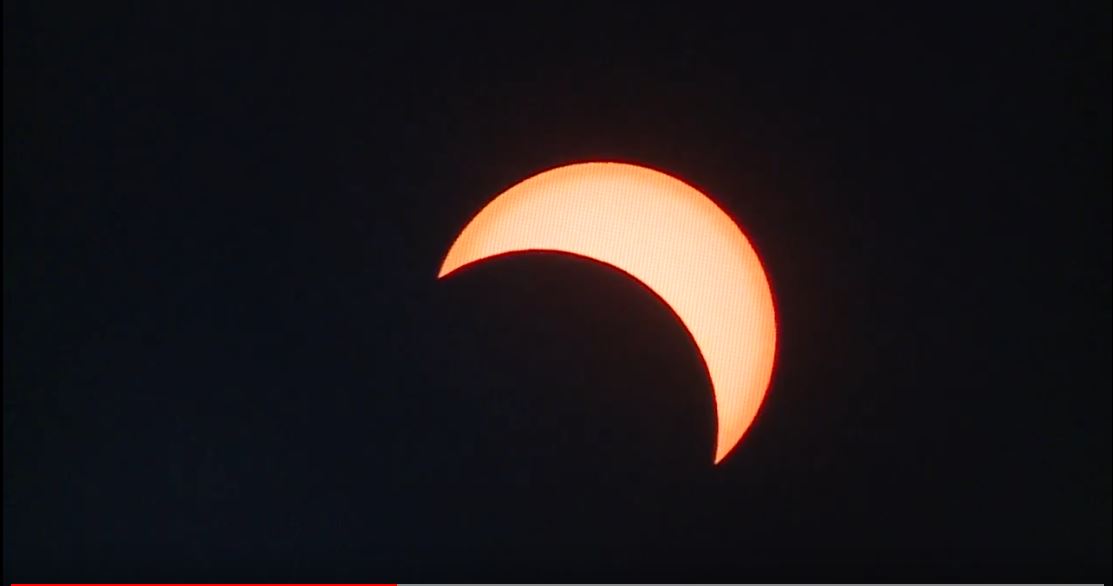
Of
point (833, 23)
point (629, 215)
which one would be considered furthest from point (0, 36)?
point (833, 23)

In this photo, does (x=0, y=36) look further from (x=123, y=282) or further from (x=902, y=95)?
(x=902, y=95)

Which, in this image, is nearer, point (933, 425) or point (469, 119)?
point (469, 119)

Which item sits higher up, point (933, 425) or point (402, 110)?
point (402, 110)
